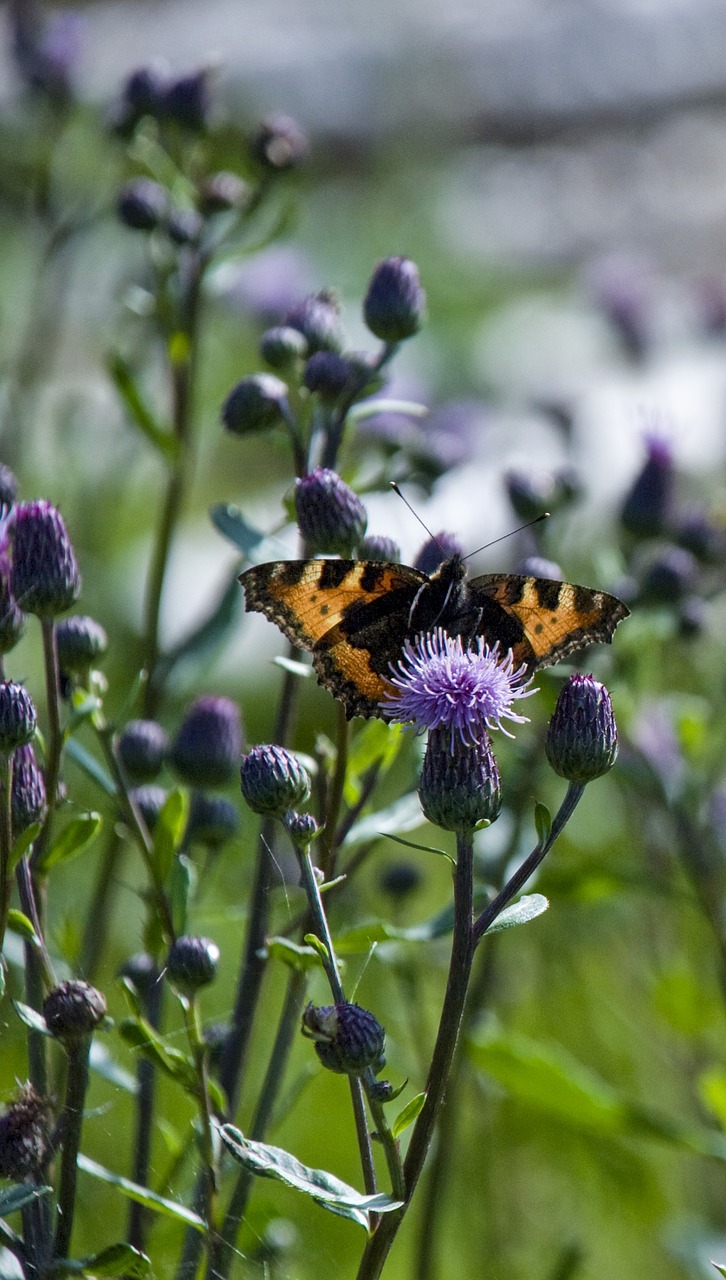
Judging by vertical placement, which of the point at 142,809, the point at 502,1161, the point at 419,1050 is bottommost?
the point at 502,1161

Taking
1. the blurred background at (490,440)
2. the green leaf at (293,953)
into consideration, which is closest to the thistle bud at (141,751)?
the blurred background at (490,440)

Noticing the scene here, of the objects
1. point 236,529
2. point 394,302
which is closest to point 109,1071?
point 236,529

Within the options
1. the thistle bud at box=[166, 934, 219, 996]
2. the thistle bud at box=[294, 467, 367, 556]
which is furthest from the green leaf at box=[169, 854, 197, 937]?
the thistle bud at box=[294, 467, 367, 556]

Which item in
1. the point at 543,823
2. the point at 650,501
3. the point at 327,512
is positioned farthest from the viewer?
the point at 650,501

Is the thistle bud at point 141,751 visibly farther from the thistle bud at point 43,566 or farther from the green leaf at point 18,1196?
the green leaf at point 18,1196

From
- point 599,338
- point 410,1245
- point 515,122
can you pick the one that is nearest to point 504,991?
point 410,1245

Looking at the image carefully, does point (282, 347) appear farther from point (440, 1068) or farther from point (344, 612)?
point (440, 1068)

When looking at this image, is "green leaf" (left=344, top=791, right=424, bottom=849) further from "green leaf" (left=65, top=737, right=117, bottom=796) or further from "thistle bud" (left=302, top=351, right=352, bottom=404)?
"thistle bud" (left=302, top=351, right=352, bottom=404)

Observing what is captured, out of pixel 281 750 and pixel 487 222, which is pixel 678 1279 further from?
pixel 487 222
